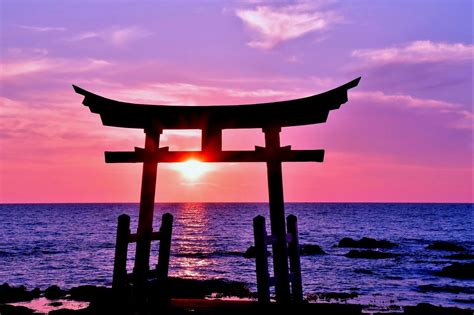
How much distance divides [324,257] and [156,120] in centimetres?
3991

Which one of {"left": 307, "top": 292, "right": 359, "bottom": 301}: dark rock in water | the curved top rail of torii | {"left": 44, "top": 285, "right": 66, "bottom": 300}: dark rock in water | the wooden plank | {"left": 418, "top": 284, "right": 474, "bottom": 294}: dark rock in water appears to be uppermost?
the curved top rail of torii

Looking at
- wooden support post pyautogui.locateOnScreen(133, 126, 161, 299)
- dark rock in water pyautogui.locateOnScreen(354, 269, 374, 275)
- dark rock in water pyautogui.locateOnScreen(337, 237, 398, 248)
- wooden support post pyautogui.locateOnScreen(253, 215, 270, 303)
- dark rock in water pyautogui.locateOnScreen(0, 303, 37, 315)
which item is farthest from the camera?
dark rock in water pyautogui.locateOnScreen(337, 237, 398, 248)

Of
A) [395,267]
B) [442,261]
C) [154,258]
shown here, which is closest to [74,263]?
[154,258]

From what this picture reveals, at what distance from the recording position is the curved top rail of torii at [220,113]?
10.6 meters

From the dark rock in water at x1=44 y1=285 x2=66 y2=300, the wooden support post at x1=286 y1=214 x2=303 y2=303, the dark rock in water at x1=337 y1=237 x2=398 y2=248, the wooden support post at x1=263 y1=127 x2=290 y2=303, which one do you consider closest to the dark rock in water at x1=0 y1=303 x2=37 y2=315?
the dark rock in water at x1=44 y1=285 x2=66 y2=300

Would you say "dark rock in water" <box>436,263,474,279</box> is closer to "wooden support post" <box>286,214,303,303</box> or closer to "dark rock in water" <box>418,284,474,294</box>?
"dark rock in water" <box>418,284,474,294</box>

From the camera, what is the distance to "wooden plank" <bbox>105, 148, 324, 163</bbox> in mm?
10648

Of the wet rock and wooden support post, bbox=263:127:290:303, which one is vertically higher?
wooden support post, bbox=263:127:290:303

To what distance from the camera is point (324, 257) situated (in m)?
48.9

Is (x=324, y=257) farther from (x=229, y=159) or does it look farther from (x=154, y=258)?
(x=229, y=159)

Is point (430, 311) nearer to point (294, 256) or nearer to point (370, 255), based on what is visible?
point (294, 256)

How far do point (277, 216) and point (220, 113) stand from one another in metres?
2.36

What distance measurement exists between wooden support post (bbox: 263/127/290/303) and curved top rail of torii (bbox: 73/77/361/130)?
0.37 metres

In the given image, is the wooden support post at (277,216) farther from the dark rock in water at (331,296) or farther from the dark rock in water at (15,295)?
the dark rock in water at (15,295)
